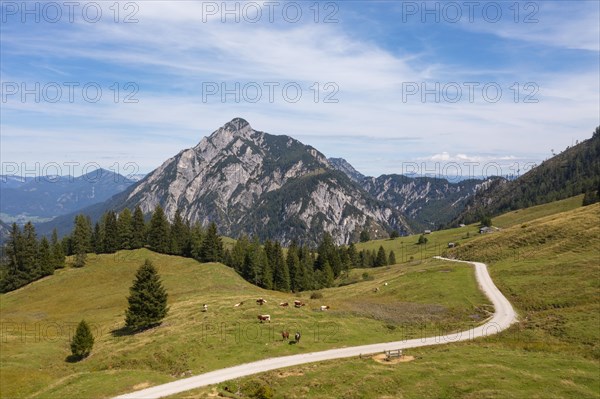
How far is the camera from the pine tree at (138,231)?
128 meters

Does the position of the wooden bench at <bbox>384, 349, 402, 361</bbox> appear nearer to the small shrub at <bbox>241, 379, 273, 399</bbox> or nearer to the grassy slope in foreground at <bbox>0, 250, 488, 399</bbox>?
the grassy slope in foreground at <bbox>0, 250, 488, 399</bbox>

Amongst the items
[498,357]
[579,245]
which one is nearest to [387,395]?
[498,357]

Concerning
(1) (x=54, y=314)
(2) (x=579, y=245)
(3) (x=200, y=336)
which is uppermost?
(2) (x=579, y=245)

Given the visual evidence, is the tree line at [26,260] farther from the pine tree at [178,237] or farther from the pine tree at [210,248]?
the pine tree at [210,248]

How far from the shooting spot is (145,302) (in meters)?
57.0

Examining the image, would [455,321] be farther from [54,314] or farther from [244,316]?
[54,314]

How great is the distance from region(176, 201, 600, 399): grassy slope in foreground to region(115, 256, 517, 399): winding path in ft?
5.38

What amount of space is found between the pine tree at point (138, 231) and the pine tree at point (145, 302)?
248 feet

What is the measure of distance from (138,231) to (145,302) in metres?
80.5

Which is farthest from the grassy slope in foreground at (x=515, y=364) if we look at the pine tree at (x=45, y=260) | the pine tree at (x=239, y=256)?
the pine tree at (x=45, y=260)

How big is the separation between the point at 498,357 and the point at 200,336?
113 ft

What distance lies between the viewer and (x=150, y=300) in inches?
2267

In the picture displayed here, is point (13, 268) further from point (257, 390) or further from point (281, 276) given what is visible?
point (257, 390)

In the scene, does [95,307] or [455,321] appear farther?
[95,307]
